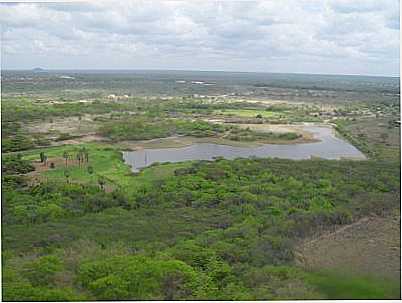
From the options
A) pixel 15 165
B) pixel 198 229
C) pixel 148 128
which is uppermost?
pixel 148 128

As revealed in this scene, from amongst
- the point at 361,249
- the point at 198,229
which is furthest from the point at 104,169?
the point at 361,249

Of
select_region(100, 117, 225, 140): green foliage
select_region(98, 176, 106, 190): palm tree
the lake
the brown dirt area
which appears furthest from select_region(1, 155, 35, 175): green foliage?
the brown dirt area

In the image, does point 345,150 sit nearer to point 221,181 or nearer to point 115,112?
point 221,181

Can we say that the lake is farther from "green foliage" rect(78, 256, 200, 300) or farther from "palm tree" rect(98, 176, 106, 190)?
"green foliage" rect(78, 256, 200, 300)

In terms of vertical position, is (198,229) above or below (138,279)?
above

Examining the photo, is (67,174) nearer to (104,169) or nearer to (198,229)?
(104,169)

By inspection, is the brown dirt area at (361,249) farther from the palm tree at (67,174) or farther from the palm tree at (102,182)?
the palm tree at (67,174)

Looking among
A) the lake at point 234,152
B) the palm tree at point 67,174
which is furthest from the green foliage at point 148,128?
the palm tree at point 67,174
